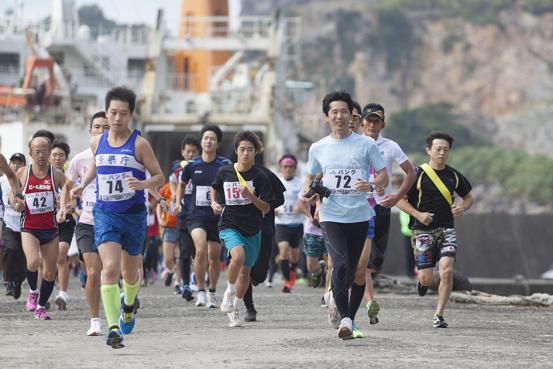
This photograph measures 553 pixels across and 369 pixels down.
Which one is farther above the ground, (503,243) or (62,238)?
(62,238)

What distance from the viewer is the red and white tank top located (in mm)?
14156

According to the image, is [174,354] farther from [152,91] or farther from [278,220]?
[152,91]

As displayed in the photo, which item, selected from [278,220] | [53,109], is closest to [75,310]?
[278,220]

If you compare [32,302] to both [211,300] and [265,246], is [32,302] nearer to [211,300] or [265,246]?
[211,300]

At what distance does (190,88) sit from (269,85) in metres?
13.0

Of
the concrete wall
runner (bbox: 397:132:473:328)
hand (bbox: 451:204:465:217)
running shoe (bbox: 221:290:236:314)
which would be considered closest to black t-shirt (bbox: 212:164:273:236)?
running shoe (bbox: 221:290:236:314)

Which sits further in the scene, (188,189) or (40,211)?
(188,189)

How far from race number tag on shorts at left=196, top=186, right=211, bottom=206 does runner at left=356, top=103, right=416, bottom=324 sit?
2.60 meters

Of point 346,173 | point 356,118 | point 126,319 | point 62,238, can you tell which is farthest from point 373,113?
point 62,238

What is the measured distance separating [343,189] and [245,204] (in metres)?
2.28

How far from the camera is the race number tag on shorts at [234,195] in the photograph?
1318cm

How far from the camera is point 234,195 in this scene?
43.4 feet

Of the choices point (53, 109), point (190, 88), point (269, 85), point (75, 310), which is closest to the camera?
point (75, 310)

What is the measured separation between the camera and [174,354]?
9.88 m
